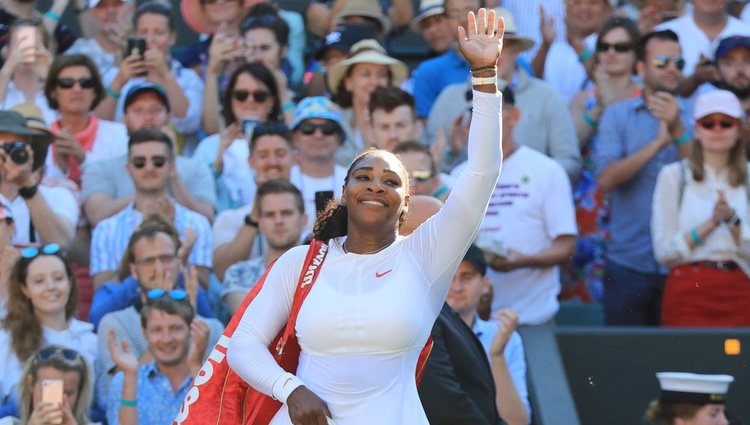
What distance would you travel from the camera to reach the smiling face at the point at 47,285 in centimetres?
795

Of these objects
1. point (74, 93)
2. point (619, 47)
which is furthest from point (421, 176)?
point (74, 93)

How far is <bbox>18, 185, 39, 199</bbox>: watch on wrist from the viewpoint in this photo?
877cm

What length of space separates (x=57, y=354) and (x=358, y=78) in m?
3.57

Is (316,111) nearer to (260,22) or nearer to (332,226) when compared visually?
(260,22)

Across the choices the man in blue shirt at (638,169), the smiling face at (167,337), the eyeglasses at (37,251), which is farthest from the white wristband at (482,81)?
the man in blue shirt at (638,169)

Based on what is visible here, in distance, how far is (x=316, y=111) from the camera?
9.59 meters

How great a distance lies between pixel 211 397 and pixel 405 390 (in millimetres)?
626

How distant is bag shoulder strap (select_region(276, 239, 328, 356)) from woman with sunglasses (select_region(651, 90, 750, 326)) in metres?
4.36

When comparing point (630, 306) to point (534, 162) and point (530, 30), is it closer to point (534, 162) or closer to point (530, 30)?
point (534, 162)

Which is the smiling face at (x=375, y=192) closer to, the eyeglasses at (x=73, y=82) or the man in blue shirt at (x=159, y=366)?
the man in blue shirt at (x=159, y=366)

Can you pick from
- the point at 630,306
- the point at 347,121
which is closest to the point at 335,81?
the point at 347,121

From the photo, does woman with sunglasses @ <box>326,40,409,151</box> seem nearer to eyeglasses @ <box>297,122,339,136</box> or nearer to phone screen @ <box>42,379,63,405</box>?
eyeglasses @ <box>297,122,339,136</box>

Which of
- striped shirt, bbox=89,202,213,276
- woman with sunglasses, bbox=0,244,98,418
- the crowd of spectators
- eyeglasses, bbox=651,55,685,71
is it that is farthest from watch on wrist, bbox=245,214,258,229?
eyeglasses, bbox=651,55,685,71

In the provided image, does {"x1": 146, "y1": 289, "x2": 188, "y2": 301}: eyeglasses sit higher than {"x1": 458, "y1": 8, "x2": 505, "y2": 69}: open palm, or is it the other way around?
{"x1": 458, "y1": 8, "x2": 505, "y2": 69}: open palm
